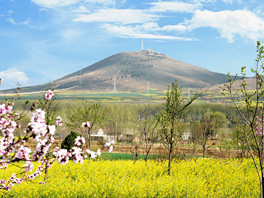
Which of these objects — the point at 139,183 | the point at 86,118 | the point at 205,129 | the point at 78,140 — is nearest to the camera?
the point at 78,140

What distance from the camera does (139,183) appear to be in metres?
10.3

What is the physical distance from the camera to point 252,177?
12.5 meters

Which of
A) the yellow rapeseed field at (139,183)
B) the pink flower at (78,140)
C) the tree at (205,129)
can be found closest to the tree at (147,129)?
the yellow rapeseed field at (139,183)

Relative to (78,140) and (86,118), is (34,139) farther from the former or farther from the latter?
(86,118)

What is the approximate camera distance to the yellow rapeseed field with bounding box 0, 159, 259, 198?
959 centimetres

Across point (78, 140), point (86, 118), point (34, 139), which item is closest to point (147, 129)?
point (86, 118)

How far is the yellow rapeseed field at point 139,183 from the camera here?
9594mm

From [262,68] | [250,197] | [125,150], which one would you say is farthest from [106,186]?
[125,150]

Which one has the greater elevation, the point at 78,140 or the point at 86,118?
the point at 78,140

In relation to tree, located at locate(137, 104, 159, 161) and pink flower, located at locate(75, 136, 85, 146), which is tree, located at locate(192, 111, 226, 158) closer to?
tree, located at locate(137, 104, 159, 161)

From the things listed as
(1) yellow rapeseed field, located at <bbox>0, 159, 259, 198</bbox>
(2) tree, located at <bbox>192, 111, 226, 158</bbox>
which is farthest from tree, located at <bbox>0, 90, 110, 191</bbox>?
(2) tree, located at <bbox>192, 111, 226, 158</bbox>

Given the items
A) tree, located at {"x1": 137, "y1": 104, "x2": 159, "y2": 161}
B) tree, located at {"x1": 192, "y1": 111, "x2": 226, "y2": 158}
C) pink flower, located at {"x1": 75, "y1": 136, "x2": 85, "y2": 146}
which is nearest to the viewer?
pink flower, located at {"x1": 75, "y1": 136, "x2": 85, "y2": 146}

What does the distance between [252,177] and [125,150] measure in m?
33.2

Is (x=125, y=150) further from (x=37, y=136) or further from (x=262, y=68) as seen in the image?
(x=37, y=136)
